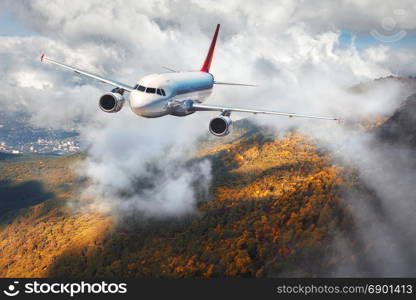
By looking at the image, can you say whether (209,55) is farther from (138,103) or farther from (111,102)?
(138,103)

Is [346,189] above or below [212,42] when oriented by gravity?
below

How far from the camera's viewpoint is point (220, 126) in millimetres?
41625

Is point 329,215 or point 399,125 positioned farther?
point 329,215

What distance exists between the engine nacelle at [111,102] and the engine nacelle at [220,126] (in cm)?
1231

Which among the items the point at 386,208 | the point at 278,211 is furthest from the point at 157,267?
the point at 386,208

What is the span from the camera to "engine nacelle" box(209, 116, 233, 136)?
136 feet

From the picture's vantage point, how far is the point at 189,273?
170 meters

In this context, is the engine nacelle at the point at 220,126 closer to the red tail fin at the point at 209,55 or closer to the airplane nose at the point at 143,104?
the airplane nose at the point at 143,104

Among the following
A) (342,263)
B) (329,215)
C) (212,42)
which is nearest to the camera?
(212,42)

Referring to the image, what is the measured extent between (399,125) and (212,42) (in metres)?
62.2

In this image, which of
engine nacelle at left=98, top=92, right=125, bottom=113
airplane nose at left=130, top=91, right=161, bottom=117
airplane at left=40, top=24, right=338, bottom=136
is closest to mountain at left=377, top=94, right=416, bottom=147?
airplane at left=40, top=24, right=338, bottom=136

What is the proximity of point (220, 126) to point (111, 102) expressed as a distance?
14646mm

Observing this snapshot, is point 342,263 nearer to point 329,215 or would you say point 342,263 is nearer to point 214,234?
point 329,215
